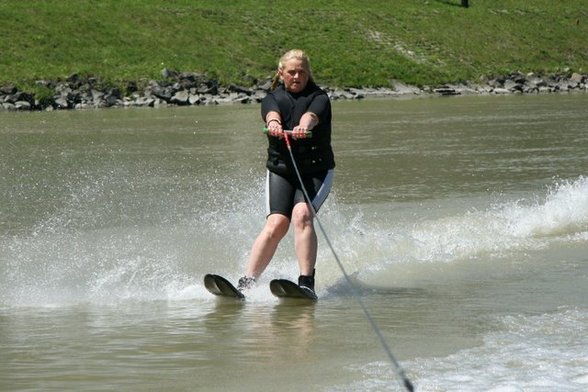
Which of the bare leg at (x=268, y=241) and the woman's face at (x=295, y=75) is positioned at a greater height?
the woman's face at (x=295, y=75)

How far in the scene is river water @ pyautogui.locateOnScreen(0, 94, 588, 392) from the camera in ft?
19.1

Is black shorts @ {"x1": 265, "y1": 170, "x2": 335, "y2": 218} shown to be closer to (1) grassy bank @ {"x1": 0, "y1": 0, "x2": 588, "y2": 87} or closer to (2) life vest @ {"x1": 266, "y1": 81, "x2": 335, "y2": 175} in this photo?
(2) life vest @ {"x1": 266, "y1": 81, "x2": 335, "y2": 175}

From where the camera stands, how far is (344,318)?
7199 millimetres

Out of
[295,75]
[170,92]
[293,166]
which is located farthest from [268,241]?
[170,92]

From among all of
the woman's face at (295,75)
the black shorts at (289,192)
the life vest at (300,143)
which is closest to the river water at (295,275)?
the black shorts at (289,192)

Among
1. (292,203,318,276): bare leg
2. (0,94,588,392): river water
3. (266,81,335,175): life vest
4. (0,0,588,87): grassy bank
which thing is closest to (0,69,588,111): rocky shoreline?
(0,0,588,87): grassy bank

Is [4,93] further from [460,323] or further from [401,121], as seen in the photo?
[460,323]

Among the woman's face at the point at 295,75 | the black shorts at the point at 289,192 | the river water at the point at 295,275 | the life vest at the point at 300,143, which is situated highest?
the woman's face at the point at 295,75

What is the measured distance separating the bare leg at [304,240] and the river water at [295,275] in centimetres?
27

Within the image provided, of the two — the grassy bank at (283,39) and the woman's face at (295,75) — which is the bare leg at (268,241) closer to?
the woman's face at (295,75)

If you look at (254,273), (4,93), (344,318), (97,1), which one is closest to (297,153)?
(254,273)

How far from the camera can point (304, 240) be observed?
8.02 m

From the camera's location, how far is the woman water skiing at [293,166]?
805 centimetres

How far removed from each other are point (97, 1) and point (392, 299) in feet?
168
